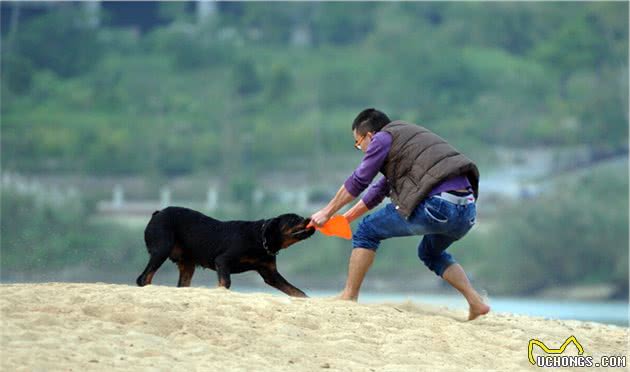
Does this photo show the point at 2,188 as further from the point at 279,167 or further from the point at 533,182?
the point at 533,182

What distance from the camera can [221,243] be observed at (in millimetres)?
9883

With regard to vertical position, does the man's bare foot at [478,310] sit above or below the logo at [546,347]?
above

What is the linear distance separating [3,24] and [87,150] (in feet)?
57.6

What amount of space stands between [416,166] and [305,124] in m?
54.5

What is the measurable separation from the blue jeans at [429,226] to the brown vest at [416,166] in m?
0.08

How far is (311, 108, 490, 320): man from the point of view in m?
8.73

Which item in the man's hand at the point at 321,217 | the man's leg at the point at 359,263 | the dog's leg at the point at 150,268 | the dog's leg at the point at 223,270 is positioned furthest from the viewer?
the dog's leg at the point at 150,268

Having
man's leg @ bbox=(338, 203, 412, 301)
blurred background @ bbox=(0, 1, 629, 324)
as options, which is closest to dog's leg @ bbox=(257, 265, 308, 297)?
man's leg @ bbox=(338, 203, 412, 301)

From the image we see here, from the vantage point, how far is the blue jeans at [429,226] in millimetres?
8734

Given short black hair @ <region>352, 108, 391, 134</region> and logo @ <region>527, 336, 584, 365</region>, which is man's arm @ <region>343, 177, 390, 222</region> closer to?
short black hair @ <region>352, 108, 391, 134</region>

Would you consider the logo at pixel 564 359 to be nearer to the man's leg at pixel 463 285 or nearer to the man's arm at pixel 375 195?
the man's leg at pixel 463 285

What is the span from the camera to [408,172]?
8852mm

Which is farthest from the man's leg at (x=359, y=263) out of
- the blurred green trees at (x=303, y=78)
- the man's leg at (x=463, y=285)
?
the blurred green trees at (x=303, y=78)

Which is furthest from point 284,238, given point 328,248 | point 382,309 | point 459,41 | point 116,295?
point 459,41
